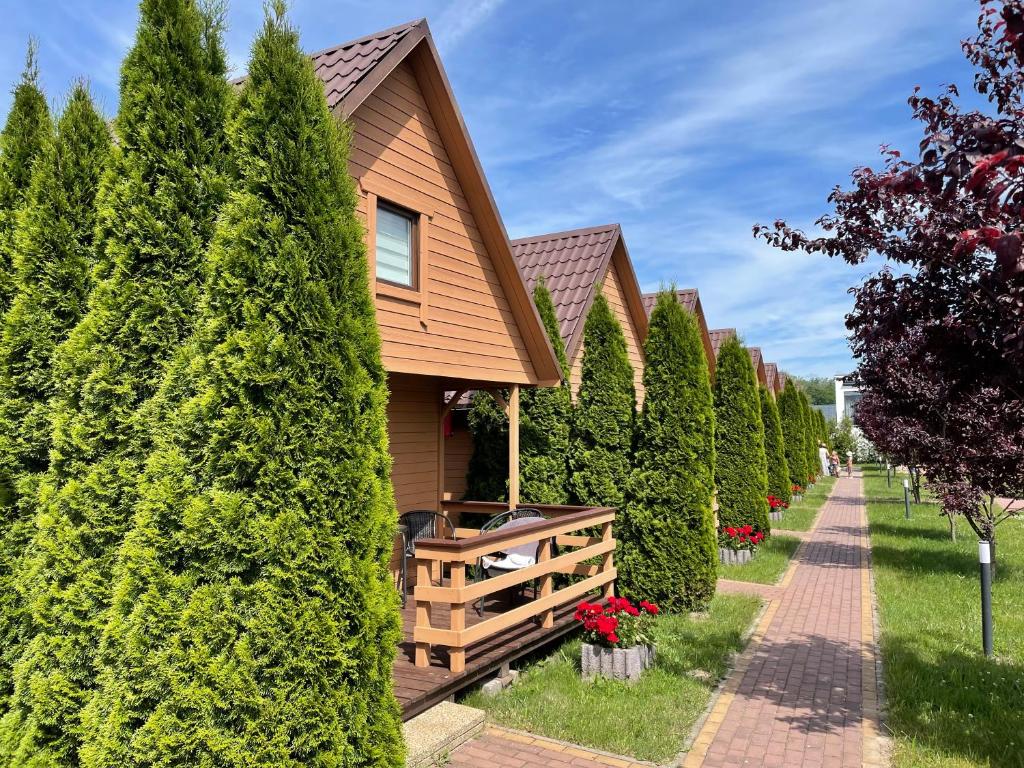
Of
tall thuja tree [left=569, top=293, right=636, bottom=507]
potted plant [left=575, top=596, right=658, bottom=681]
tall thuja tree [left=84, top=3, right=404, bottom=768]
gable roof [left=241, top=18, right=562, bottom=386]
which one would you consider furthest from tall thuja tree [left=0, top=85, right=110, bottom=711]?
→ tall thuja tree [left=569, top=293, right=636, bottom=507]

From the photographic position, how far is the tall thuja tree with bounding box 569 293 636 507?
10734 mm

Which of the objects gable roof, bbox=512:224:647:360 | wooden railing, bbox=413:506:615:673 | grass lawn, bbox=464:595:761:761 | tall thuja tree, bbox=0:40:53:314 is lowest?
grass lawn, bbox=464:595:761:761

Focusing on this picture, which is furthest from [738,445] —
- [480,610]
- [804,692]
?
[480,610]

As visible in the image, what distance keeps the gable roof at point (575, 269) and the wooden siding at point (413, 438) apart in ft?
9.62

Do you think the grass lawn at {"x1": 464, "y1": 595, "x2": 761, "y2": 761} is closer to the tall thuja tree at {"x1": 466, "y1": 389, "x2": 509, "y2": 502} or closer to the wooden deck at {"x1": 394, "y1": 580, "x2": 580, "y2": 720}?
the wooden deck at {"x1": 394, "y1": 580, "x2": 580, "y2": 720}

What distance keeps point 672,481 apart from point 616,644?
11.0 feet

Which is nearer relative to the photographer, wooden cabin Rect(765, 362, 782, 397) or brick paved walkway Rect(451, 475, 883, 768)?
brick paved walkway Rect(451, 475, 883, 768)

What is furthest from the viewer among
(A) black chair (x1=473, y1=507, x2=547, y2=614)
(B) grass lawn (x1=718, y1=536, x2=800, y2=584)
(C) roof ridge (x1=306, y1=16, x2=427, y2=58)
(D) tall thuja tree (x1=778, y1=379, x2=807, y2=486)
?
(D) tall thuja tree (x1=778, y1=379, x2=807, y2=486)

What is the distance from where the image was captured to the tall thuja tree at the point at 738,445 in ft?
48.3

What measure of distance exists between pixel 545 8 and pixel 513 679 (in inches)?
314

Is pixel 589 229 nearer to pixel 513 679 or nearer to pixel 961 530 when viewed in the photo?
pixel 513 679

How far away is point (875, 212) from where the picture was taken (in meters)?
5.12

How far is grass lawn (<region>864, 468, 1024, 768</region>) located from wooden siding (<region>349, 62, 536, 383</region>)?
5479mm

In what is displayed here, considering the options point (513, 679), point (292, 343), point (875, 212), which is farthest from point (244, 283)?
point (513, 679)
